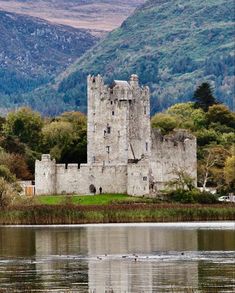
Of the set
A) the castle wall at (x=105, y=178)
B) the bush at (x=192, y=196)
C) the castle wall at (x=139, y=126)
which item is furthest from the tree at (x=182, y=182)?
the castle wall at (x=105, y=178)

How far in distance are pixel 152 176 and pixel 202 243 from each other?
145 ft

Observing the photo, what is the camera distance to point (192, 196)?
4040 inches

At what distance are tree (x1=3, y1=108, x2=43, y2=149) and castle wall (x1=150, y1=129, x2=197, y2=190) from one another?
1574cm

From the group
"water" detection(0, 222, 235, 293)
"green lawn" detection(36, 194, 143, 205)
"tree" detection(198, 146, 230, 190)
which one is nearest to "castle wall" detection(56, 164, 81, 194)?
"green lawn" detection(36, 194, 143, 205)

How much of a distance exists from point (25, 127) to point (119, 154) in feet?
71.4

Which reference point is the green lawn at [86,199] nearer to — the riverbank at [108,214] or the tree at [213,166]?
the riverbank at [108,214]

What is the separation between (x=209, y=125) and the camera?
478ft

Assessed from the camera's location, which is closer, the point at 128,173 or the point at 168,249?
the point at 168,249

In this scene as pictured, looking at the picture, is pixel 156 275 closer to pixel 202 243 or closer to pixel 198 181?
pixel 202 243

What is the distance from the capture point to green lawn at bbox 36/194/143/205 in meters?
101

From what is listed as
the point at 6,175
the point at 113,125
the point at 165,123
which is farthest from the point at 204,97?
the point at 6,175

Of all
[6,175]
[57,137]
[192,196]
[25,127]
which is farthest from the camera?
[25,127]

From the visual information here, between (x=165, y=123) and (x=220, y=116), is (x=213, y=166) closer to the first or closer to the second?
(x=165, y=123)

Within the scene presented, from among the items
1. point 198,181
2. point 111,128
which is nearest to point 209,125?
point 198,181
